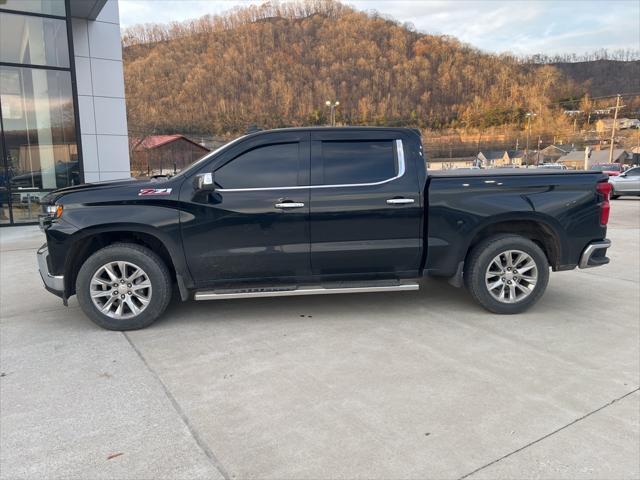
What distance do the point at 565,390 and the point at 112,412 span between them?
9.77 feet

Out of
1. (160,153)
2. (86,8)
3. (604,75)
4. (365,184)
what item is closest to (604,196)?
(365,184)

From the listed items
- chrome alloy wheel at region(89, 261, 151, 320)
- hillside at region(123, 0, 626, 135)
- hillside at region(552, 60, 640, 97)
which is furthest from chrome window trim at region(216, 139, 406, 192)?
hillside at region(552, 60, 640, 97)

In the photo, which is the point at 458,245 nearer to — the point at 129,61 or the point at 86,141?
the point at 86,141

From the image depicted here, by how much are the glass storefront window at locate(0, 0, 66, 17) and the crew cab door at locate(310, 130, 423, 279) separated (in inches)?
455

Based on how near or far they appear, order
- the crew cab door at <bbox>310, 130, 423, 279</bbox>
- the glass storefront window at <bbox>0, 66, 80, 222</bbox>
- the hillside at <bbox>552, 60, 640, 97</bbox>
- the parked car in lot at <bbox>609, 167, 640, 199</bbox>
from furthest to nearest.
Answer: the hillside at <bbox>552, 60, 640, 97</bbox>, the parked car in lot at <bbox>609, 167, 640, 199</bbox>, the glass storefront window at <bbox>0, 66, 80, 222</bbox>, the crew cab door at <bbox>310, 130, 423, 279</bbox>

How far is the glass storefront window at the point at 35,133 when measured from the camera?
1244cm

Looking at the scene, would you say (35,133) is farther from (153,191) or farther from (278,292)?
(278,292)

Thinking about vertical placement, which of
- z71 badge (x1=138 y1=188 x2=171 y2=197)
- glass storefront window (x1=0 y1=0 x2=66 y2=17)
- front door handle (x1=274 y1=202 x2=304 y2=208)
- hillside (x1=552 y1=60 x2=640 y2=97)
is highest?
hillside (x1=552 y1=60 x2=640 y2=97)

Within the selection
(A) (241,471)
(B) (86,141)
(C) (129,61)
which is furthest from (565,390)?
(C) (129,61)

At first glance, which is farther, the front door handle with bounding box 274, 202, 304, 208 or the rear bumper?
the rear bumper

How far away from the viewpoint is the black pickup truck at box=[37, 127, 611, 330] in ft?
14.3

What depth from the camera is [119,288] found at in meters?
4.38

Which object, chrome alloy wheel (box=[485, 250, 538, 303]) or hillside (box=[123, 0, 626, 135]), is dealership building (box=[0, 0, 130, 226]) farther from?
hillside (box=[123, 0, 626, 135])

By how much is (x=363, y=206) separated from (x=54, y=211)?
2.84m
